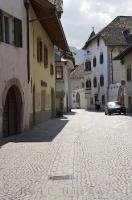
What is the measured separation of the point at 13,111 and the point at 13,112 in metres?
0.05

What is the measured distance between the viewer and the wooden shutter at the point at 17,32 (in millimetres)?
23438

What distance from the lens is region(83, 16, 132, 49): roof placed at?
7856 cm

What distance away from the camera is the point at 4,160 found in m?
13.9

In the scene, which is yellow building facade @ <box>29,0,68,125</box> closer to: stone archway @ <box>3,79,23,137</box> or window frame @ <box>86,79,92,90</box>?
stone archway @ <box>3,79,23,137</box>

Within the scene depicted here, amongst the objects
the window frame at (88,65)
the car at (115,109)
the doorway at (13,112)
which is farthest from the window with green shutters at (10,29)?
the window frame at (88,65)

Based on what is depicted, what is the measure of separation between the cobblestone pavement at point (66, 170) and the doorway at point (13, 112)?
439 centimetres

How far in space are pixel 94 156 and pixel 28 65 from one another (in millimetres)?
12147

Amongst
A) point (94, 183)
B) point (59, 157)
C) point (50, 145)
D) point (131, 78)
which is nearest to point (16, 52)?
point (50, 145)

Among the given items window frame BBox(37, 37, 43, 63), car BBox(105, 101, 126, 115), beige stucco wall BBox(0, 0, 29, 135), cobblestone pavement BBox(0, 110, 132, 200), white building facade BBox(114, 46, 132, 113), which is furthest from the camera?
white building facade BBox(114, 46, 132, 113)

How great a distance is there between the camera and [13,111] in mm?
24266

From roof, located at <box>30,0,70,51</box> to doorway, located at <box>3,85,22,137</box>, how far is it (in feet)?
15.7

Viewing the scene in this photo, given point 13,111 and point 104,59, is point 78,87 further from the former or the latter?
point 13,111

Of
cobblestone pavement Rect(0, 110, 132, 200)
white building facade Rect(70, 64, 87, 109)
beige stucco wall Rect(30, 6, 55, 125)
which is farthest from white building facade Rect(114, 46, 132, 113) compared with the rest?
white building facade Rect(70, 64, 87, 109)

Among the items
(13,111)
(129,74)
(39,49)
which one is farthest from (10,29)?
(129,74)
